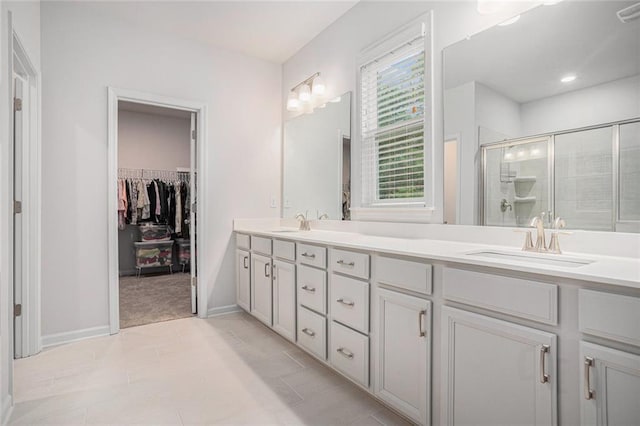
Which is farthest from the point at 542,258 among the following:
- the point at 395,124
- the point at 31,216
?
the point at 31,216

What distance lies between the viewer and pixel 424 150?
2.20 metres

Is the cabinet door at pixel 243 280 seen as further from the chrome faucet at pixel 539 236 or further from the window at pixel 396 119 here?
the chrome faucet at pixel 539 236

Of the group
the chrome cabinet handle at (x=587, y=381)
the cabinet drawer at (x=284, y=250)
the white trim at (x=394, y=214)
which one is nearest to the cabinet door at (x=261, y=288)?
the cabinet drawer at (x=284, y=250)

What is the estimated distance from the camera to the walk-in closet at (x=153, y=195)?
208 inches

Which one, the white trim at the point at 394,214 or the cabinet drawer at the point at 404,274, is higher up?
the white trim at the point at 394,214

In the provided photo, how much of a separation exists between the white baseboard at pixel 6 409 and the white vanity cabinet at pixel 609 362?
2.41m

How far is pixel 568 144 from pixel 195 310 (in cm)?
324

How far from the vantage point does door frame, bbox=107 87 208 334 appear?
284 cm

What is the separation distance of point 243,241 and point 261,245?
435 millimetres

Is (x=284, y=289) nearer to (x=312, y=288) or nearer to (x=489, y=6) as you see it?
(x=312, y=288)

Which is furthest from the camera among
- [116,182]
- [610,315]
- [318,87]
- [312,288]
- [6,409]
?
[318,87]

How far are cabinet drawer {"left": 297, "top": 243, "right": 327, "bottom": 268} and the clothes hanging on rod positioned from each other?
3895 millimetres

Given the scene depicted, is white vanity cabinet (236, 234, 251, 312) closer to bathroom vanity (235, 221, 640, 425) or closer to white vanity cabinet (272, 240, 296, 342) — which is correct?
white vanity cabinet (272, 240, 296, 342)

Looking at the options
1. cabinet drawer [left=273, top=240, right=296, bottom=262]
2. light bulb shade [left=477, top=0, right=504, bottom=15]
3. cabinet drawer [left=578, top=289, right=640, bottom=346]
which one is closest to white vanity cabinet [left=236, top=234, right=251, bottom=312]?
cabinet drawer [left=273, top=240, right=296, bottom=262]
